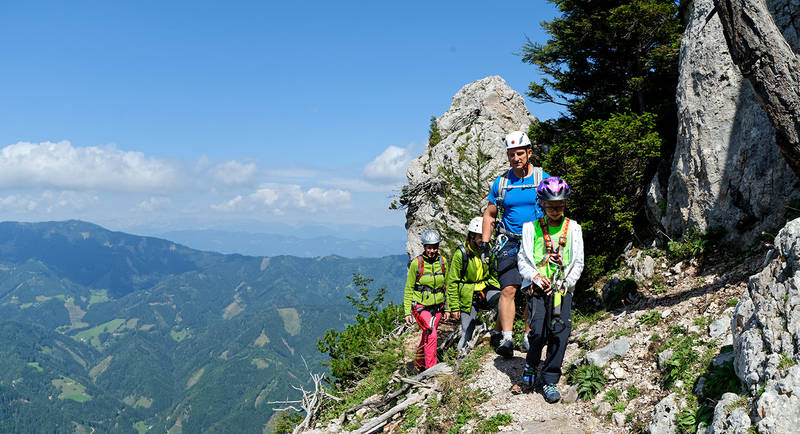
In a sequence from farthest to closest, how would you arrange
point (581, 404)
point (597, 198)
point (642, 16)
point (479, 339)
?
point (642, 16), point (597, 198), point (479, 339), point (581, 404)

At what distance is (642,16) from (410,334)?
10.7 meters

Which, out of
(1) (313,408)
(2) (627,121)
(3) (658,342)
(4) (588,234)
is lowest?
(1) (313,408)

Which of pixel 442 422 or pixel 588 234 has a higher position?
pixel 588 234

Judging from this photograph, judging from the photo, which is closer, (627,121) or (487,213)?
(487,213)

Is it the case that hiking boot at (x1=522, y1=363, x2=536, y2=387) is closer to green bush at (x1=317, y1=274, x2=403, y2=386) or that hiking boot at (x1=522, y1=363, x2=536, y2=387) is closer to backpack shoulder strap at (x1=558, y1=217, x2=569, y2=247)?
backpack shoulder strap at (x1=558, y1=217, x2=569, y2=247)

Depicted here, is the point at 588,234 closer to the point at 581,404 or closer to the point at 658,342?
the point at 658,342

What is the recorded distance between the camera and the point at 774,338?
146 inches

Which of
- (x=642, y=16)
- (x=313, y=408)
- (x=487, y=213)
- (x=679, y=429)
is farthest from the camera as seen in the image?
(x=642, y=16)

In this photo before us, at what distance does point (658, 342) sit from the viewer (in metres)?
5.74

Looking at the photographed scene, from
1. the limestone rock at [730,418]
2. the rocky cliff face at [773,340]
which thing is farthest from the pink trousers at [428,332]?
the limestone rock at [730,418]

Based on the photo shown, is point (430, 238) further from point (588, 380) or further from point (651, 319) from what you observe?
point (651, 319)

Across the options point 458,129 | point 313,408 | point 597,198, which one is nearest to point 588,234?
point 597,198

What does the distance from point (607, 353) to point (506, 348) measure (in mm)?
1493

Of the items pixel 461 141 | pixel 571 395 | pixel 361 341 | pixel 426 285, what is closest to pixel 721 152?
pixel 571 395
